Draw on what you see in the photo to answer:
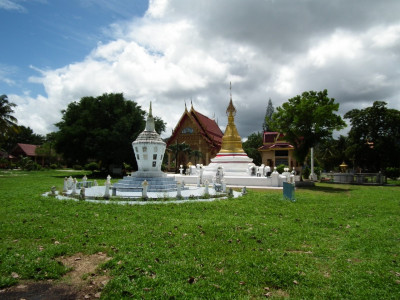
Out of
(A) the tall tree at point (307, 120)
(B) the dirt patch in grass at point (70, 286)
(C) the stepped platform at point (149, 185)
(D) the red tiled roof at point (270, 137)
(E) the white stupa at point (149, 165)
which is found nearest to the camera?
(B) the dirt patch in grass at point (70, 286)

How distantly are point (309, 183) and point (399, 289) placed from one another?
72.5 ft

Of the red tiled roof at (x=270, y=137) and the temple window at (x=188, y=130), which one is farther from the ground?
the temple window at (x=188, y=130)

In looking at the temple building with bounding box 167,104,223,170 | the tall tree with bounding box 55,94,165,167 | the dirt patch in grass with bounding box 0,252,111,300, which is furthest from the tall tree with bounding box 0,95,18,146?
the dirt patch in grass with bounding box 0,252,111,300

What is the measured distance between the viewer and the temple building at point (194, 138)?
167 feet

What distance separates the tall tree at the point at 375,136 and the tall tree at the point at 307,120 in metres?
12.3

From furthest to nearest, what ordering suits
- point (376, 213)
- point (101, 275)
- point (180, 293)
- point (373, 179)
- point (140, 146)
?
point (373, 179) → point (140, 146) → point (376, 213) → point (101, 275) → point (180, 293)

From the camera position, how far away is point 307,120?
25078 millimetres

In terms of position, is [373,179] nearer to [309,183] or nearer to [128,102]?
[309,183]

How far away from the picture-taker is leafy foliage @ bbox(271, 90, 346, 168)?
24188 millimetres

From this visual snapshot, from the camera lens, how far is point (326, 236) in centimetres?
677

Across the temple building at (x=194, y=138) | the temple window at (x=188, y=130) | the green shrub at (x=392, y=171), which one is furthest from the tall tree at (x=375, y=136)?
the temple window at (x=188, y=130)

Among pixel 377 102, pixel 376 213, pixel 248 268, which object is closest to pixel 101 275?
pixel 248 268

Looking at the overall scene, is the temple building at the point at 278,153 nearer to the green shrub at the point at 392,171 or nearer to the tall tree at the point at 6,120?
the green shrub at the point at 392,171

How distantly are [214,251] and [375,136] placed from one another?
3618 cm
